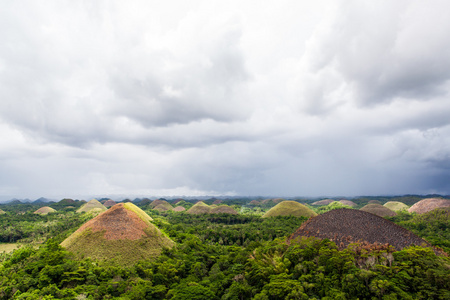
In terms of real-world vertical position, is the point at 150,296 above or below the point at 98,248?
below

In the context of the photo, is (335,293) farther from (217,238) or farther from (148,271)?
(217,238)

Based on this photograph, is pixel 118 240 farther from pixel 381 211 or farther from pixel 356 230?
pixel 381 211

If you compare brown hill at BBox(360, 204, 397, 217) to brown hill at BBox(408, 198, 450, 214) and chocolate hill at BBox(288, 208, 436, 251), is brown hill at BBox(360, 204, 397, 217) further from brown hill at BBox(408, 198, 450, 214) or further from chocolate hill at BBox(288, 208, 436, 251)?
chocolate hill at BBox(288, 208, 436, 251)

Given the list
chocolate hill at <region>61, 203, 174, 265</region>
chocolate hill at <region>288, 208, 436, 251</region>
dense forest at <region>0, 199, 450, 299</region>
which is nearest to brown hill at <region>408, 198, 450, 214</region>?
dense forest at <region>0, 199, 450, 299</region>

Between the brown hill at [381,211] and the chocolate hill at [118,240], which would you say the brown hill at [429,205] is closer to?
the brown hill at [381,211]

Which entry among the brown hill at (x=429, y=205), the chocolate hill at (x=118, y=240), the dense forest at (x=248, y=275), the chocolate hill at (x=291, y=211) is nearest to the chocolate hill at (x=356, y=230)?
the dense forest at (x=248, y=275)

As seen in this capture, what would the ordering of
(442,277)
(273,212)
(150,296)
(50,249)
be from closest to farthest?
(442,277), (150,296), (50,249), (273,212)

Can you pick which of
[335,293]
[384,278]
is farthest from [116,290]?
[384,278]
